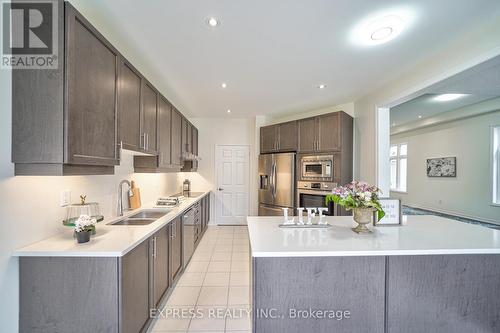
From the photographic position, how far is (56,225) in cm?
153

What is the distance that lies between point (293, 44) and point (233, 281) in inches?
109

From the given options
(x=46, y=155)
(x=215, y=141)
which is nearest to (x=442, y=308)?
(x=46, y=155)

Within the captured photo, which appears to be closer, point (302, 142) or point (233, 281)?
point (233, 281)

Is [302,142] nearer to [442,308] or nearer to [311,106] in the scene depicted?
[311,106]

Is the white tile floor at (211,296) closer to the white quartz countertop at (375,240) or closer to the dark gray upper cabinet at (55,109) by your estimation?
A: the white quartz countertop at (375,240)

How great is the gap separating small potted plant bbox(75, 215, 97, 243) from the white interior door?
3.73 meters

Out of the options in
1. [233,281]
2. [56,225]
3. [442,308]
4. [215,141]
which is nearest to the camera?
[442,308]

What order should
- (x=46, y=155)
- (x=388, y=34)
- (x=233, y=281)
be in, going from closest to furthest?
(x=46, y=155), (x=388, y=34), (x=233, y=281)

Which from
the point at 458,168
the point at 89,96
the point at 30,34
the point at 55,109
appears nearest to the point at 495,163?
the point at 458,168

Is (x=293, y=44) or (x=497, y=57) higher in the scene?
(x=293, y=44)

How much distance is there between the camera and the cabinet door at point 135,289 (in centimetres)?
135

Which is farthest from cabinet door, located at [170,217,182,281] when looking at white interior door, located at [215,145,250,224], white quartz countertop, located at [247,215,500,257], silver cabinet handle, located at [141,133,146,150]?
white interior door, located at [215,145,250,224]

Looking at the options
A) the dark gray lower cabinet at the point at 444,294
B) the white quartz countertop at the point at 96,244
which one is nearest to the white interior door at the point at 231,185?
the white quartz countertop at the point at 96,244

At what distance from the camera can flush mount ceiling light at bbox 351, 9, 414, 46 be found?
5.36ft
